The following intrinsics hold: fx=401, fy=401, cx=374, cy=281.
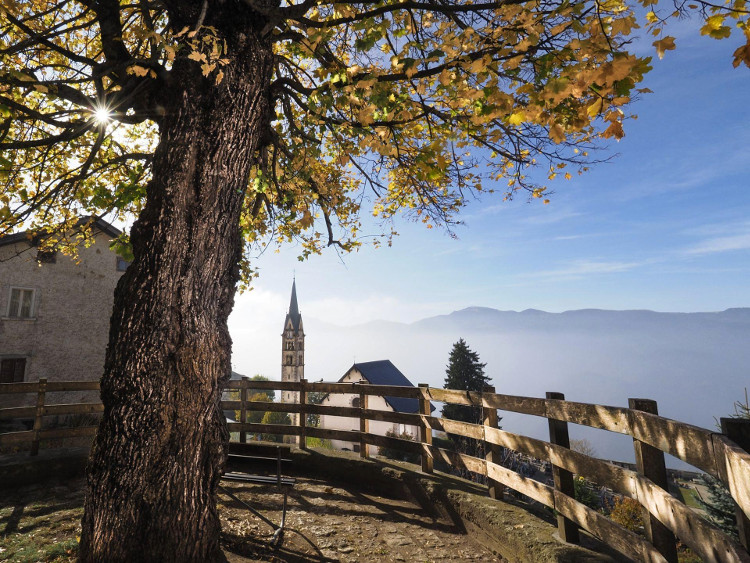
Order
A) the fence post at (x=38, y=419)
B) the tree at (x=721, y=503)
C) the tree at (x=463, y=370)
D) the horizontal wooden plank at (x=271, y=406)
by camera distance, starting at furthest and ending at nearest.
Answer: the tree at (x=463, y=370)
the tree at (x=721, y=503)
the horizontal wooden plank at (x=271, y=406)
the fence post at (x=38, y=419)

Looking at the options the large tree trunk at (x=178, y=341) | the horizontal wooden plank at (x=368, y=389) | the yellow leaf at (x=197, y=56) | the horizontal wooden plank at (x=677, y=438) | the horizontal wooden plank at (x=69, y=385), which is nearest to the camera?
the horizontal wooden plank at (x=677, y=438)

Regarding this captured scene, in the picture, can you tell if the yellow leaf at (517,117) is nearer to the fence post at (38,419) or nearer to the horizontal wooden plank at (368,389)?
the horizontal wooden plank at (368,389)

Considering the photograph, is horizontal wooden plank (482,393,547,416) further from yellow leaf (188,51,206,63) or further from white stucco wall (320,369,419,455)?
white stucco wall (320,369,419,455)

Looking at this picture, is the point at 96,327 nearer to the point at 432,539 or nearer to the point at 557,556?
the point at 432,539

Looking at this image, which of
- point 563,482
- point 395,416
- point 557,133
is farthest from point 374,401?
point 557,133

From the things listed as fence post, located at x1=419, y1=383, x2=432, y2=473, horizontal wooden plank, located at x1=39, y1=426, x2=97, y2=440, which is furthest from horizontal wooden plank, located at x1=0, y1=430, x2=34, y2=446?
fence post, located at x1=419, y1=383, x2=432, y2=473

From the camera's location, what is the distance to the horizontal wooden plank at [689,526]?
179cm

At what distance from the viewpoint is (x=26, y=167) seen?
7.55 meters

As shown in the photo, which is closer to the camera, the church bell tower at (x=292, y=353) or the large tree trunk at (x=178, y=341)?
the large tree trunk at (x=178, y=341)

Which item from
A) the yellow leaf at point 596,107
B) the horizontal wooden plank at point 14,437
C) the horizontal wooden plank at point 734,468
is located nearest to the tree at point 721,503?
the yellow leaf at point 596,107

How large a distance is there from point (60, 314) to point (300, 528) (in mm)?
21178

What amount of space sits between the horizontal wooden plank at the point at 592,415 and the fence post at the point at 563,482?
12 centimetres

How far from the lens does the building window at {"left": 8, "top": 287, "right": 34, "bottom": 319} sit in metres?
18.4

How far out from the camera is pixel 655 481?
2.70 m
